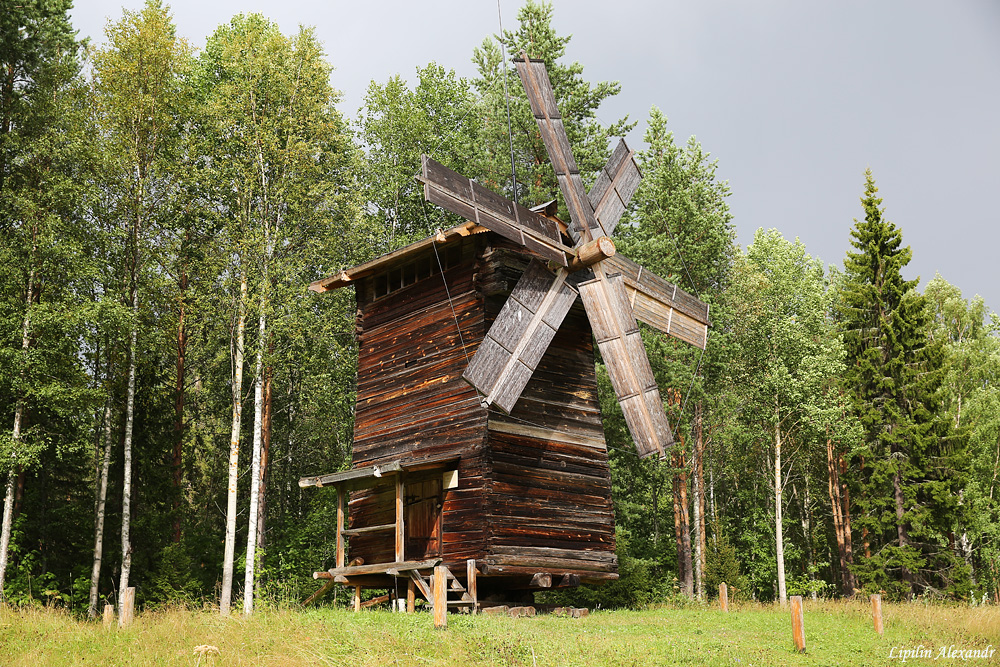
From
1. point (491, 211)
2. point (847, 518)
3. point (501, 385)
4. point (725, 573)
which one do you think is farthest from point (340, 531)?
point (847, 518)

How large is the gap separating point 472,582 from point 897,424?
64.1 ft

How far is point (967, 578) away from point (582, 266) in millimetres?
19647

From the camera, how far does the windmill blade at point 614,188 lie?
18.6 meters

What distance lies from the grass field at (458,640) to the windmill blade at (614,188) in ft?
27.9

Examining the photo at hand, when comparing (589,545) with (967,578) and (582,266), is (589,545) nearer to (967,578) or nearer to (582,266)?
(582,266)

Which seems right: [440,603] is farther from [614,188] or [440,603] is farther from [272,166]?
[272,166]

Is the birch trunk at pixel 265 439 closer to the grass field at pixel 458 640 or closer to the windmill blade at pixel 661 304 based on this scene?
the grass field at pixel 458 640

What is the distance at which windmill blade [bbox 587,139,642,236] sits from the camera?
61.2ft

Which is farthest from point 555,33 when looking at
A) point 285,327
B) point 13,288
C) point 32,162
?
point 13,288

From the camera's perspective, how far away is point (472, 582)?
51.6ft

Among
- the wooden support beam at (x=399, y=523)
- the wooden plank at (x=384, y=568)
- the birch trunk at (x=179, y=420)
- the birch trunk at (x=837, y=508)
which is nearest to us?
the wooden plank at (x=384, y=568)

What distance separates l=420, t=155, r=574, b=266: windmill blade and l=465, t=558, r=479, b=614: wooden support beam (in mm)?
6058

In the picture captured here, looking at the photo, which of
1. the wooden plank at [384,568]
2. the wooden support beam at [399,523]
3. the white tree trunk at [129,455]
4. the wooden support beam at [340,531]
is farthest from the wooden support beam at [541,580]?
the white tree trunk at [129,455]

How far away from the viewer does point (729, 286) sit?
109 feet
